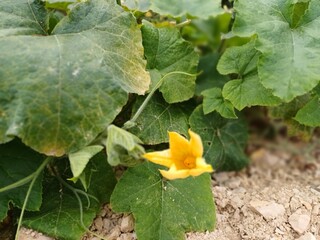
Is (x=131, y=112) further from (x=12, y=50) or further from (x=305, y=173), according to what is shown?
(x=305, y=173)

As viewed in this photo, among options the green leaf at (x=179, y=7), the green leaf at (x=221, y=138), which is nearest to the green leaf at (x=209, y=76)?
the green leaf at (x=221, y=138)

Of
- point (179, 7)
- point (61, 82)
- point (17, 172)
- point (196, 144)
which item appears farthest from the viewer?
point (179, 7)

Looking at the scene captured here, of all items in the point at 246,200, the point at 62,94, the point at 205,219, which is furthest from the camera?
the point at 246,200

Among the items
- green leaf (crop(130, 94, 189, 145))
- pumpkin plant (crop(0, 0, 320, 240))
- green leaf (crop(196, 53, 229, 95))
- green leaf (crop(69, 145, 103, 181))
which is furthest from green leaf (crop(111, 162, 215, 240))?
green leaf (crop(196, 53, 229, 95))

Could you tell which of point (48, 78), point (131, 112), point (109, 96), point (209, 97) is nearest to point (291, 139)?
point (209, 97)

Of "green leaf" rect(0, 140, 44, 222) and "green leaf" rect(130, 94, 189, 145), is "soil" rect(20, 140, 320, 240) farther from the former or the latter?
"green leaf" rect(130, 94, 189, 145)

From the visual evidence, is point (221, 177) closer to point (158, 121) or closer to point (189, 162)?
point (158, 121)

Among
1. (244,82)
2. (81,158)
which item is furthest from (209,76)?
(81,158)
